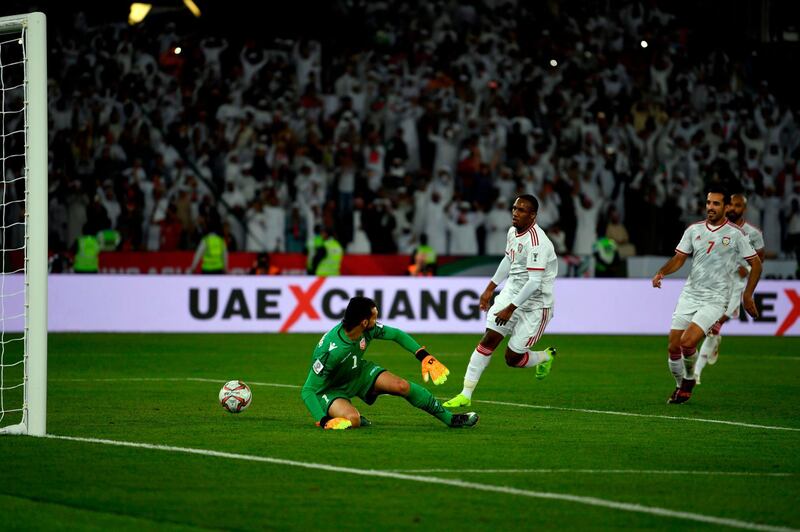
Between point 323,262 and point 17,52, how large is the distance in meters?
9.20

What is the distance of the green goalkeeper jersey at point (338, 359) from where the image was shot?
34.2 ft

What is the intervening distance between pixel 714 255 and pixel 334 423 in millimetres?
4840

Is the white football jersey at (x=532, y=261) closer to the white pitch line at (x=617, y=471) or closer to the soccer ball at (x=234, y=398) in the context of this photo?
the soccer ball at (x=234, y=398)

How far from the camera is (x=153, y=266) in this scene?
958 inches

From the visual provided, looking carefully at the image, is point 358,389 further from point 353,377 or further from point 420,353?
point 420,353

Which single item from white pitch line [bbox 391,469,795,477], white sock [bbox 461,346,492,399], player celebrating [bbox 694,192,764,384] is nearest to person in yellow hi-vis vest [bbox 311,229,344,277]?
player celebrating [bbox 694,192,764,384]

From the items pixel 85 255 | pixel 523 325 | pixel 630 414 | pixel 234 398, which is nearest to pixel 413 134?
pixel 85 255

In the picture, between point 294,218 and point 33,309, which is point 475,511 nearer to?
point 33,309

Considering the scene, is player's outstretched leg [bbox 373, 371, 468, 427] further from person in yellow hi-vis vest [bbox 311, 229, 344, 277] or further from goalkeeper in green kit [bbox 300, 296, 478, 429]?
person in yellow hi-vis vest [bbox 311, 229, 344, 277]

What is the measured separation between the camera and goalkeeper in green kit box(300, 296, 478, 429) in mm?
10391

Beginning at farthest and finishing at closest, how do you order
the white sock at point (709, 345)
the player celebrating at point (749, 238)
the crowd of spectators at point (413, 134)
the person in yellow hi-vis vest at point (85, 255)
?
the crowd of spectators at point (413, 134), the person in yellow hi-vis vest at point (85, 255), the white sock at point (709, 345), the player celebrating at point (749, 238)

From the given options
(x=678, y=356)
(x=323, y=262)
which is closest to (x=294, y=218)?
(x=323, y=262)

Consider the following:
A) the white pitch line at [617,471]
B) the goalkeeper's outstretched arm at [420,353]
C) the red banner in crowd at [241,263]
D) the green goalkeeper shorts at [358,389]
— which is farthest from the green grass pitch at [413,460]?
the red banner in crowd at [241,263]

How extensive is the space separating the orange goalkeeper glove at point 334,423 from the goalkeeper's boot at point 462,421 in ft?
2.76
